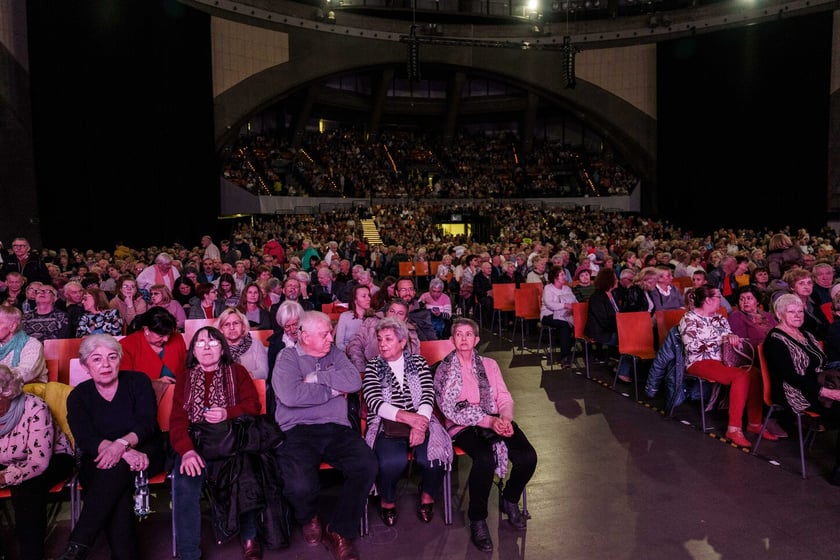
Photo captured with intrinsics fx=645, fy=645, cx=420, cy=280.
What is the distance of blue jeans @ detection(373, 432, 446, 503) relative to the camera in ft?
11.1

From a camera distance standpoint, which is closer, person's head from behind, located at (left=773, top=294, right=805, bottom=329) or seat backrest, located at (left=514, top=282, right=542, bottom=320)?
person's head from behind, located at (left=773, top=294, right=805, bottom=329)

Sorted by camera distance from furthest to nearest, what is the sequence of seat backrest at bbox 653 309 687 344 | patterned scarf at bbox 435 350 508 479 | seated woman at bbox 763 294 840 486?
seat backrest at bbox 653 309 687 344
seated woman at bbox 763 294 840 486
patterned scarf at bbox 435 350 508 479

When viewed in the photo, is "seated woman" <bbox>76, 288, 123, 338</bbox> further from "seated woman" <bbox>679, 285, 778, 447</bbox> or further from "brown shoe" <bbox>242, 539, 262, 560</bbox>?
"seated woman" <bbox>679, 285, 778, 447</bbox>

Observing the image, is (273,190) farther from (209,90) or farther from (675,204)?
(675,204)

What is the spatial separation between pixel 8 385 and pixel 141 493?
2.57ft

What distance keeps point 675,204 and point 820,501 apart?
2139cm

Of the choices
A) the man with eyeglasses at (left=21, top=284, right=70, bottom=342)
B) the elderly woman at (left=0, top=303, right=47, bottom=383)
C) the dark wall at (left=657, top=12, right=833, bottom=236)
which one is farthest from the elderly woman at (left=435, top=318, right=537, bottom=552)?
the dark wall at (left=657, top=12, right=833, bottom=236)

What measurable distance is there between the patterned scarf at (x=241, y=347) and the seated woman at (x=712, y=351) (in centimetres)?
317

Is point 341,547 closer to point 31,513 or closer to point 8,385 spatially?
point 31,513

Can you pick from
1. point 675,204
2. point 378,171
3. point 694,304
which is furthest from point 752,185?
point 694,304

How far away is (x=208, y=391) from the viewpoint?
129 inches

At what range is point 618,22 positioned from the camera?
25.1 metres

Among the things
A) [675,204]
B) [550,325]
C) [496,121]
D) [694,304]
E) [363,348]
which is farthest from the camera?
[496,121]

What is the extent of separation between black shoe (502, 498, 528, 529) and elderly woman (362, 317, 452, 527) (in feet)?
1.23
